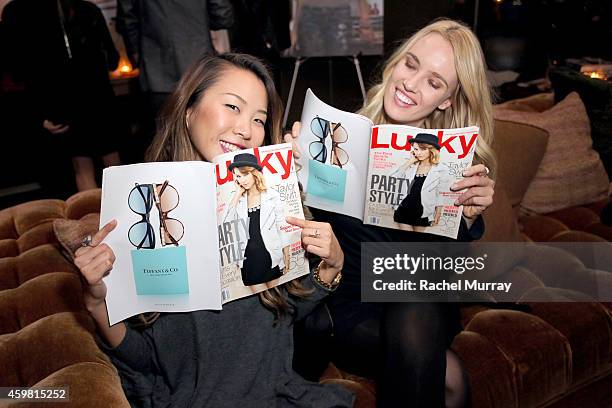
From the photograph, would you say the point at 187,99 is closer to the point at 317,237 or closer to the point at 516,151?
the point at 317,237

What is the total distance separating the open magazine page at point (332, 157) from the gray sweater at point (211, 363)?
305mm

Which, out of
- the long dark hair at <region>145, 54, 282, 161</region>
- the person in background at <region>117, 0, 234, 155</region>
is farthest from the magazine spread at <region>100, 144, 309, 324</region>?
the person in background at <region>117, 0, 234, 155</region>

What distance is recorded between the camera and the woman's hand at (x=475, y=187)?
1.20 metres

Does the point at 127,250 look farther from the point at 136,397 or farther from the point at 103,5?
the point at 103,5

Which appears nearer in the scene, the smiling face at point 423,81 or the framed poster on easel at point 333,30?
the smiling face at point 423,81

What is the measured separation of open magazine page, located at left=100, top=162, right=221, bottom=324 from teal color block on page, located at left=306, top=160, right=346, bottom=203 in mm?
360

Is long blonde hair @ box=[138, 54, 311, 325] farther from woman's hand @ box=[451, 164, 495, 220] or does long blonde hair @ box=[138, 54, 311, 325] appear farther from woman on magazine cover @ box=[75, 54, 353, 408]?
woman's hand @ box=[451, 164, 495, 220]

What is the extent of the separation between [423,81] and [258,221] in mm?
620

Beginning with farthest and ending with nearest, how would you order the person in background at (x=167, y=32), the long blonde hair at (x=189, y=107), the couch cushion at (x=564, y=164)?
1. the person in background at (x=167, y=32)
2. the couch cushion at (x=564, y=164)
3. the long blonde hair at (x=189, y=107)

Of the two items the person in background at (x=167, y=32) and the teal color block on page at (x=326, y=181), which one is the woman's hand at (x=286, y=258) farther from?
the person in background at (x=167, y=32)

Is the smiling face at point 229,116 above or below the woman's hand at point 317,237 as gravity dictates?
above

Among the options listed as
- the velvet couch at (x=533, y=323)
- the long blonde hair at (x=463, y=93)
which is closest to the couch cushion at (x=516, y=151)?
the velvet couch at (x=533, y=323)

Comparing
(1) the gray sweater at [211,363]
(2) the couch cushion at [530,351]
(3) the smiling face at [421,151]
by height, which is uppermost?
(3) the smiling face at [421,151]

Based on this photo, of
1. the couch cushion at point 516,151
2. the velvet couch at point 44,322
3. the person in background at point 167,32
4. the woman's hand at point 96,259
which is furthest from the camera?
the person in background at point 167,32
